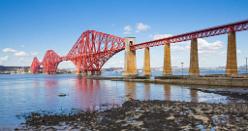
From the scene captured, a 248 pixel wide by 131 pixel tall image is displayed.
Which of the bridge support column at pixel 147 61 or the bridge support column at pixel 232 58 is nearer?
the bridge support column at pixel 232 58

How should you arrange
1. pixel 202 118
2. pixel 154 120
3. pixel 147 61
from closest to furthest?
pixel 154 120 → pixel 202 118 → pixel 147 61

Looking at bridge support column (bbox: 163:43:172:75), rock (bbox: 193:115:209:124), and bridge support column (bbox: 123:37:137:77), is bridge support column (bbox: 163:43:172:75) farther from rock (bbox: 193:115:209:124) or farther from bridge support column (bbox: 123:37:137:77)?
rock (bbox: 193:115:209:124)

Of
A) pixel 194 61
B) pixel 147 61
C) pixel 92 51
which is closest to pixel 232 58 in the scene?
pixel 194 61

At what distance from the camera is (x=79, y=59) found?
179 meters

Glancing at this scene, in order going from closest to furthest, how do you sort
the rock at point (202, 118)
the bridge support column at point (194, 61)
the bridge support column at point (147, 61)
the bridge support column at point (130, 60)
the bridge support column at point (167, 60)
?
the rock at point (202, 118), the bridge support column at point (194, 61), the bridge support column at point (167, 60), the bridge support column at point (147, 61), the bridge support column at point (130, 60)

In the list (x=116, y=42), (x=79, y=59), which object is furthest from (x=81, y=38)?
(x=116, y=42)

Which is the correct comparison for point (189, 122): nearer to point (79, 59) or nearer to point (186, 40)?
point (186, 40)

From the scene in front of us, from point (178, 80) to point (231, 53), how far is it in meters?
17.4

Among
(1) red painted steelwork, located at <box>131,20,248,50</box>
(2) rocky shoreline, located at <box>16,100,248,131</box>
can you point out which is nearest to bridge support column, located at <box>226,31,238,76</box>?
(1) red painted steelwork, located at <box>131,20,248,50</box>

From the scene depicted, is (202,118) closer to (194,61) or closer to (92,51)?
(194,61)

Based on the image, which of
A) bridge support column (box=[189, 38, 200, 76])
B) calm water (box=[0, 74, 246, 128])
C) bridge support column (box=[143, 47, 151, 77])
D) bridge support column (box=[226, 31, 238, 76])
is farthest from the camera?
bridge support column (box=[143, 47, 151, 77])

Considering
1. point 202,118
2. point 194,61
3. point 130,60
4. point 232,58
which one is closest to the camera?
point 202,118

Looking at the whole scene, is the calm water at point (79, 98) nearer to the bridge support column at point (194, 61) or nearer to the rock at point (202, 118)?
the bridge support column at point (194, 61)

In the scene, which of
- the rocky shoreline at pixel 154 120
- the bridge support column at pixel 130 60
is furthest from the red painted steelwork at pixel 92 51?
the rocky shoreline at pixel 154 120
